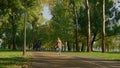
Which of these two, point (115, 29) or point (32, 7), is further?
point (115, 29)

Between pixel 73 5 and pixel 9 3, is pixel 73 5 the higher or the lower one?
the higher one

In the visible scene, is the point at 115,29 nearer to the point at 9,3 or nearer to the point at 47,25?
the point at 47,25

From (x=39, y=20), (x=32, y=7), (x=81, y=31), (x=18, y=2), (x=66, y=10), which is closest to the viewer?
(x=18, y=2)

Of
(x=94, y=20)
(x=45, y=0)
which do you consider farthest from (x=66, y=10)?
(x=45, y=0)

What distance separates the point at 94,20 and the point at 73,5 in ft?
40.0

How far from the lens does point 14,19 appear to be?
269 ft

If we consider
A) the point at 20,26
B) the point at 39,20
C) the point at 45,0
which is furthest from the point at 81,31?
the point at 45,0

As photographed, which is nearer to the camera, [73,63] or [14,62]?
[73,63]

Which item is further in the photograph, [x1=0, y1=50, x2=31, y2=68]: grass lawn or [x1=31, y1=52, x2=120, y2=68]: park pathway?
[x1=31, y1=52, x2=120, y2=68]: park pathway

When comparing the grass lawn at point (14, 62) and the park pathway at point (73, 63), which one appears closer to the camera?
the grass lawn at point (14, 62)

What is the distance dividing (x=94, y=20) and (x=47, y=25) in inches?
1075

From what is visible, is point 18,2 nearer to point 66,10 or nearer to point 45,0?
point 45,0

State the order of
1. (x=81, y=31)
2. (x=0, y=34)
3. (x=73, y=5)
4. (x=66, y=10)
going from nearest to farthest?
(x=73, y=5) → (x=66, y=10) → (x=81, y=31) → (x=0, y=34)

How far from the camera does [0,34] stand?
9500 centimetres
